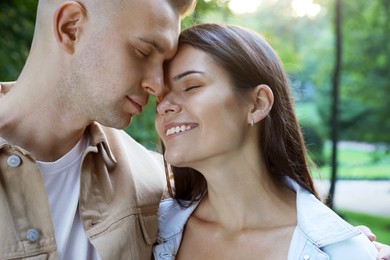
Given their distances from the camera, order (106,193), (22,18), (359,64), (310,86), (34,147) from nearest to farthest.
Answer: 1. (34,147)
2. (106,193)
3. (22,18)
4. (359,64)
5. (310,86)

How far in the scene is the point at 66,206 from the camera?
1.97m

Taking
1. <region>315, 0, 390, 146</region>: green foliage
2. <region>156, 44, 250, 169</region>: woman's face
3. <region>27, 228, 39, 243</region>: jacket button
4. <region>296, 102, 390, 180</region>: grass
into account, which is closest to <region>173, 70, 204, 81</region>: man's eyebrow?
<region>156, 44, 250, 169</region>: woman's face

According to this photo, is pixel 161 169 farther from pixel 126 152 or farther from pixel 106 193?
pixel 106 193

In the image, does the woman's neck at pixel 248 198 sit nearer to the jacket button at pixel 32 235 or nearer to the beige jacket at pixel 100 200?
the beige jacket at pixel 100 200

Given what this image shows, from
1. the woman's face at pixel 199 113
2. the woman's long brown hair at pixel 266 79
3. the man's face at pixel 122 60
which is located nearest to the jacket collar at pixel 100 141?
the man's face at pixel 122 60

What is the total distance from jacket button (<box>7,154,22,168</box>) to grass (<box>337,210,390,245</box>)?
6.20m

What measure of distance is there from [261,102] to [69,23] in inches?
28.4

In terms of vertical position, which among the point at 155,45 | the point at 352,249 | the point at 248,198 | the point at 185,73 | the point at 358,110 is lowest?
the point at 358,110

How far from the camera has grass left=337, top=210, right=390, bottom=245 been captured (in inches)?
298

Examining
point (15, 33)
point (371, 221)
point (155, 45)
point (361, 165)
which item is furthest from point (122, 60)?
point (361, 165)

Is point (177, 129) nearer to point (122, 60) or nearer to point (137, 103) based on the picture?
point (137, 103)

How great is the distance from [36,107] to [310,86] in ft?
30.8

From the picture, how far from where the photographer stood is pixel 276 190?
2.14 meters

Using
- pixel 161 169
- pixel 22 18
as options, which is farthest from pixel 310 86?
pixel 161 169
